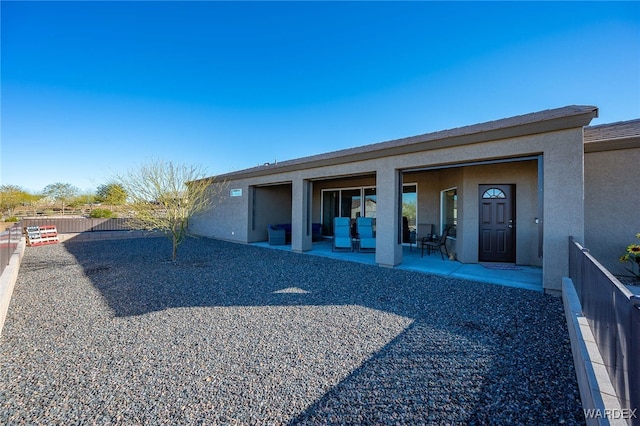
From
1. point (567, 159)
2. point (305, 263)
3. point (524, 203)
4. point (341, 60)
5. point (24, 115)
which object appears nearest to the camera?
point (567, 159)

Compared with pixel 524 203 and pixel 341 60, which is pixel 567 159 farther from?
pixel 341 60

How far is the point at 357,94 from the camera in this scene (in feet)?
38.6

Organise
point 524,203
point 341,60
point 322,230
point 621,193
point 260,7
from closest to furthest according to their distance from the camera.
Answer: point 621,193 < point 524,203 < point 260,7 < point 341,60 < point 322,230

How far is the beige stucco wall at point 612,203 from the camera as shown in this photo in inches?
213

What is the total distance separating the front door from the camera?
7.05 m

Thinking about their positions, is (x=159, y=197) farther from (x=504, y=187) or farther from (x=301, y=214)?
(x=504, y=187)

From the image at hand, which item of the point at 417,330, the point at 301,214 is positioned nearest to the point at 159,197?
the point at 301,214

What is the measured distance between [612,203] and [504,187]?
2014 mm

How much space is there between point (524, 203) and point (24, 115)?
1922 cm

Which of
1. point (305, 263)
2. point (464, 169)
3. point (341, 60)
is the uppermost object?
point (341, 60)

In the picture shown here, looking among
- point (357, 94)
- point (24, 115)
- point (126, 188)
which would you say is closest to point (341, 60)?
point (357, 94)

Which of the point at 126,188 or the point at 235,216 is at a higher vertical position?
the point at 126,188

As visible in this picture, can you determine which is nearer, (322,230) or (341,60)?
(341,60)

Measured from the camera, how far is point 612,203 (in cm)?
558
